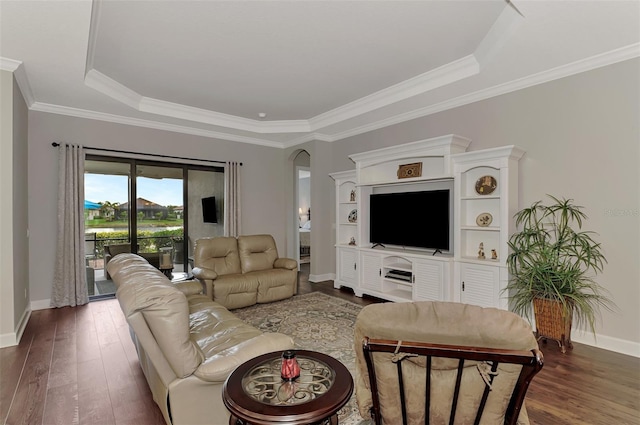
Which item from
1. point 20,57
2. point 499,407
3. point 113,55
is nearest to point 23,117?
point 20,57

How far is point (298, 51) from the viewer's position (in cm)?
337

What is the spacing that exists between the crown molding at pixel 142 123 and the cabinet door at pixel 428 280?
3964mm

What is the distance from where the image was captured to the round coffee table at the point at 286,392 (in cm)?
123

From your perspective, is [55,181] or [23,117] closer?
[23,117]

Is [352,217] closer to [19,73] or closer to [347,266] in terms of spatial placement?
[347,266]

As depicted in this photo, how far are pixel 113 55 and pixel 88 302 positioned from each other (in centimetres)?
344

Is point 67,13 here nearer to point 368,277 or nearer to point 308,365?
point 308,365

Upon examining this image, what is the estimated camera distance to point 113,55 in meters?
3.41

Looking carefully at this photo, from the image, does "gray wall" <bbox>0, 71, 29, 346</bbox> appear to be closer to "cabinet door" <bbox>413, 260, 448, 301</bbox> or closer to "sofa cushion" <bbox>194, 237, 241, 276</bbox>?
"sofa cushion" <bbox>194, 237, 241, 276</bbox>

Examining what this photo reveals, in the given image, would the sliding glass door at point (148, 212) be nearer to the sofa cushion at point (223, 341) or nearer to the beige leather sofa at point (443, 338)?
the sofa cushion at point (223, 341)

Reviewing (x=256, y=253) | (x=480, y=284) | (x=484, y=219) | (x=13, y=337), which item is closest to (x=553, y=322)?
(x=480, y=284)

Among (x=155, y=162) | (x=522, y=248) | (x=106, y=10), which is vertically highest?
(x=106, y=10)

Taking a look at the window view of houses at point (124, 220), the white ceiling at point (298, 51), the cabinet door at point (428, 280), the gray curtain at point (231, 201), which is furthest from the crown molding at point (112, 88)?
the cabinet door at point (428, 280)

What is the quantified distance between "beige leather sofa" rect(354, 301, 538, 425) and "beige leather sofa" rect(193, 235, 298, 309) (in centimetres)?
324
